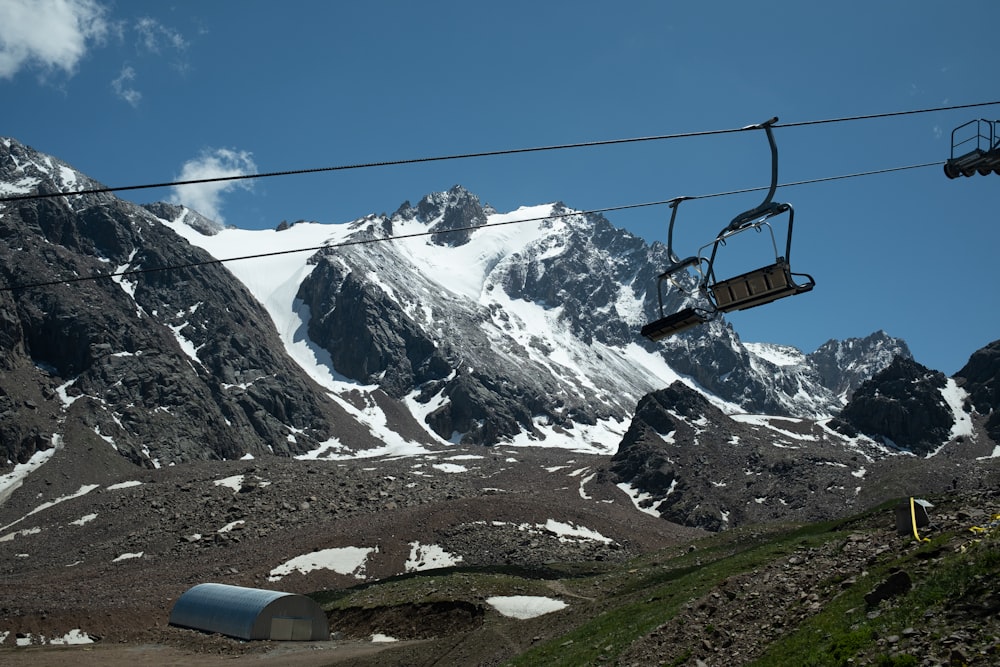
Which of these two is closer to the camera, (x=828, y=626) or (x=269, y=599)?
(x=828, y=626)

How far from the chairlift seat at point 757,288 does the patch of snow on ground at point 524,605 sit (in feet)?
111

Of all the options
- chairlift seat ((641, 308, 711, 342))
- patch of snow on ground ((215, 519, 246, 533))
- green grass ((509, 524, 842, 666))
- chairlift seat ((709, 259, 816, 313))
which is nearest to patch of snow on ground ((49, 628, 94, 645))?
green grass ((509, 524, 842, 666))

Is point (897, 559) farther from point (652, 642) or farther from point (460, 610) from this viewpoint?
point (460, 610)

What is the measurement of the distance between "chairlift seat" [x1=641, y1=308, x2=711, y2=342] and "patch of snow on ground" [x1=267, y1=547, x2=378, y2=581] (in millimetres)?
75666

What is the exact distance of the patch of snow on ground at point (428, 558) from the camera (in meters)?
93.1

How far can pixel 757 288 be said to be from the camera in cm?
1848

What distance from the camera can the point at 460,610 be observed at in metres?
52.9

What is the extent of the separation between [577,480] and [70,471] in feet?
300

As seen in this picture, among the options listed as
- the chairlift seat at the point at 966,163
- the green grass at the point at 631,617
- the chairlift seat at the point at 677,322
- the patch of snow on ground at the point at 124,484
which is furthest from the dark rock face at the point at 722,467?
the chairlift seat at the point at 677,322

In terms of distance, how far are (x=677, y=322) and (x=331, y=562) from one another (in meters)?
80.3

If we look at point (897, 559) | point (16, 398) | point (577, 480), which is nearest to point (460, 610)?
point (897, 559)

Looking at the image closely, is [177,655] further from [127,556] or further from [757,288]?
[127,556]

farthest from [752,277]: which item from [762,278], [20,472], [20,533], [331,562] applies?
[20,472]

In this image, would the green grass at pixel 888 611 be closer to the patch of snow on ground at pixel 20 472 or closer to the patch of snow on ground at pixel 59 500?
the patch of snow on ground at pixel 59 500
